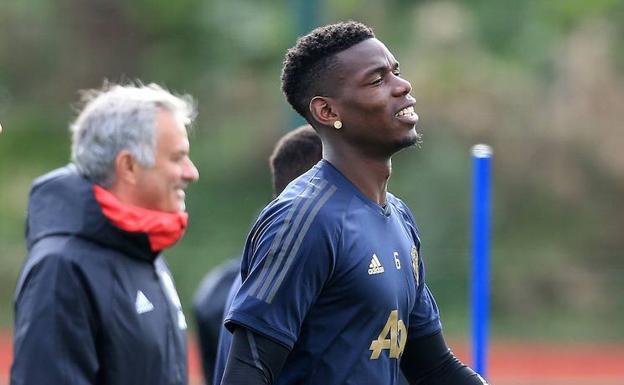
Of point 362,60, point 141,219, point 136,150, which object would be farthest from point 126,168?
point 362,60

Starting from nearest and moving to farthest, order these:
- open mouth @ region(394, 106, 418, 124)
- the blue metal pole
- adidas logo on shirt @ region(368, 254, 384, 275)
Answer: adidas logo on shirt @ region(368, 254, 384, 275), open mouth @ region(394, 106, 418, 124), the blue metal pole

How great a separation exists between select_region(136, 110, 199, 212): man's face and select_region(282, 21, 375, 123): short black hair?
93 centimetres

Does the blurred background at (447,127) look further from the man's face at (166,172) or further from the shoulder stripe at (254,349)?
the shoulder stripe at (254,349)

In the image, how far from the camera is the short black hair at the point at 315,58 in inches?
128

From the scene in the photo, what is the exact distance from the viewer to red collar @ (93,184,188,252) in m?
4.04

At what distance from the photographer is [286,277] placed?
119 inches

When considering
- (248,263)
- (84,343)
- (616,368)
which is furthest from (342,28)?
(616,368)

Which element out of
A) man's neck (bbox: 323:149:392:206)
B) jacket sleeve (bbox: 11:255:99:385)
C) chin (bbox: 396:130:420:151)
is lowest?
jacket sleeve (bbox: 11:255:99:385)

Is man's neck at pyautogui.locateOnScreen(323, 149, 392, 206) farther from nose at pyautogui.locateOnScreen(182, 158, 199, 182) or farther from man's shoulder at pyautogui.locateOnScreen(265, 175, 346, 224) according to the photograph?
nose at pyautogui.locateOnScreen(182, 158, 199, 182)

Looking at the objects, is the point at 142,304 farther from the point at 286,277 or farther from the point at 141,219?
the point at 286,277

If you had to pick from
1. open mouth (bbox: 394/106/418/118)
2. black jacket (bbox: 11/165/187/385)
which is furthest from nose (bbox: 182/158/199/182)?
open mouth (bbox: 394/106/418/118)

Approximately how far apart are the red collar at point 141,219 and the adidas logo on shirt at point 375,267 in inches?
44.7

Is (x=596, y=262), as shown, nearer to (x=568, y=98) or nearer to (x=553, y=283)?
(x=553, y=283)

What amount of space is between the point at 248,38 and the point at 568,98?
16.0 ft
